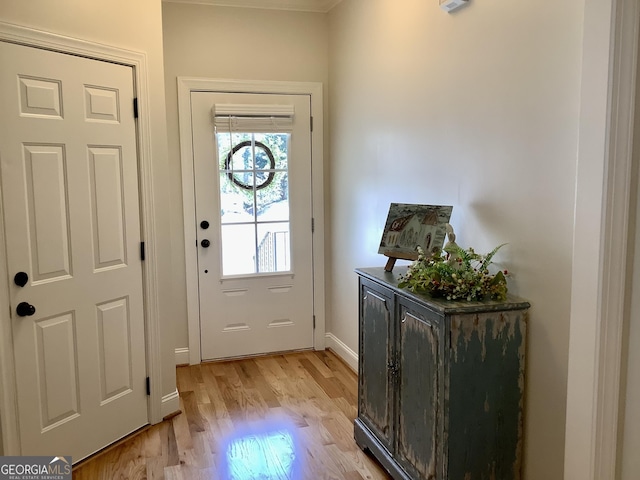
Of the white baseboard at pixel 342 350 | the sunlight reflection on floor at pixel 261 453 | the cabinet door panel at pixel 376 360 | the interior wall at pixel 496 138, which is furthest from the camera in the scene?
the white baseboard at pixel 342 350

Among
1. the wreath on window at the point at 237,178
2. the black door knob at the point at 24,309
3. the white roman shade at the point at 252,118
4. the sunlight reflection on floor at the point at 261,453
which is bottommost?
the sunlight reflection on floor at the point at 261,453

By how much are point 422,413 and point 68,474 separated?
5.50 feet

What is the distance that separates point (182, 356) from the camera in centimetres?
411

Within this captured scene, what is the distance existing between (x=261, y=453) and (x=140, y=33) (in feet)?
7.60

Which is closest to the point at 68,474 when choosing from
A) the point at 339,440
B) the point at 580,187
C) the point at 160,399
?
the point at 160,399

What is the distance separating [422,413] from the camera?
86.8 inches

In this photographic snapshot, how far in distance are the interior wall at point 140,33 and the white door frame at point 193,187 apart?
83cm

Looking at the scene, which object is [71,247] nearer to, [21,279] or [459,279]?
[21,279]

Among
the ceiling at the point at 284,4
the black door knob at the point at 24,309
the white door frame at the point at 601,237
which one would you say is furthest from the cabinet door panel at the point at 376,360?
the ceiling at the point at 284,4

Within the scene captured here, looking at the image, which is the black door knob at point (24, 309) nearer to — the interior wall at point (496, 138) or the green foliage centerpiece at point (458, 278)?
the green foliage centerpiece at point (458, 278)

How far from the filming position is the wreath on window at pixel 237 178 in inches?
159

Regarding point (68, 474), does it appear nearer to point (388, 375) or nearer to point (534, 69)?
point (388, 375)

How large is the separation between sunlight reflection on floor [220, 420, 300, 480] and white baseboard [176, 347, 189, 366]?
1178 mm

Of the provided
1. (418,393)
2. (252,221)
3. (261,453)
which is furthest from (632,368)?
(252,221)
